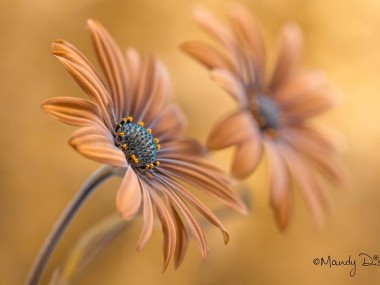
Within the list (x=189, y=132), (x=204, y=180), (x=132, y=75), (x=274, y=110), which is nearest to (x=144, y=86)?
(x=132, y=75)

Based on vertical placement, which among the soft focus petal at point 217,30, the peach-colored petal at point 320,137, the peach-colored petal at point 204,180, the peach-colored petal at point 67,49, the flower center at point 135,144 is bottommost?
the peach-colored petal at point 204,180

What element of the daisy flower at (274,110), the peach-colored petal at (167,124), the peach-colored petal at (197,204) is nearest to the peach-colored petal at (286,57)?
the daisy flower at (274,110)

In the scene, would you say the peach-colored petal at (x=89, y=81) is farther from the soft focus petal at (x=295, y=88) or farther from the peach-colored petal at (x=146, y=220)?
the soft focus petal at (x=295, y=88)

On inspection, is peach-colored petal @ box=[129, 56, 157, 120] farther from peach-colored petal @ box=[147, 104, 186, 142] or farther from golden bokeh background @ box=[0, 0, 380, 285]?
golden bokeh background @ box=[0, 0, 380, 285]

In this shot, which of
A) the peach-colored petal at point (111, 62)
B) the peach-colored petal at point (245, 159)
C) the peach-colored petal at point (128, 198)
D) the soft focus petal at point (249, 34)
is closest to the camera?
the peach-colored petal at point (128, 198)

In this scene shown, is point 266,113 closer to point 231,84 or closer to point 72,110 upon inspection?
point 231,84

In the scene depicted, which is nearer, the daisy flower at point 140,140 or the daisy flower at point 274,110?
the daisy flower at point 140,140

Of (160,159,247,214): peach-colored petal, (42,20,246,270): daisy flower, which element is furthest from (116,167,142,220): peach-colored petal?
(160,159,247,214): peach-colored petal
